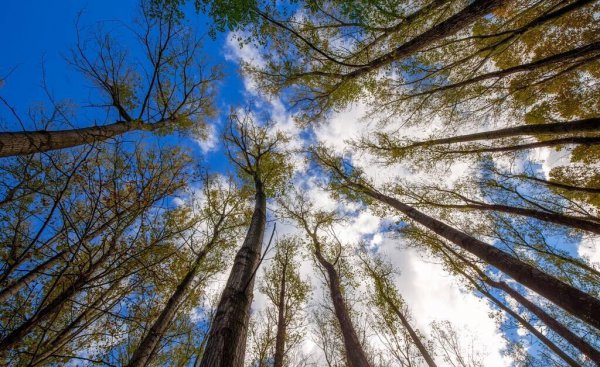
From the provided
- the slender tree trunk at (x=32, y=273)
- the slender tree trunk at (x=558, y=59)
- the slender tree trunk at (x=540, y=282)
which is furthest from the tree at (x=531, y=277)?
the slender tree trunk at (x=32, y=273)

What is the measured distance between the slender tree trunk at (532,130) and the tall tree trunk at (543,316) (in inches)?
179

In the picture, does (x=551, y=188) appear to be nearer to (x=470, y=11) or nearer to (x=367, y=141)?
(x=367, y=141)

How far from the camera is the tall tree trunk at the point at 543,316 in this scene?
6.20 metres

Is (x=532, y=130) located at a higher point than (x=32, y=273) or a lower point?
higher

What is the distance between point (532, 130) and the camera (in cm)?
555

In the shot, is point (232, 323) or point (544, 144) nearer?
point (232, 323)

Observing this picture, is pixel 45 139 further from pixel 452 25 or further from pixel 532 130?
pixel 532 130

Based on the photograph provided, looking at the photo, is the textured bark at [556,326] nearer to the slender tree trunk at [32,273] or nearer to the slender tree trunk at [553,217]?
the slender tree trunk at [553,217]

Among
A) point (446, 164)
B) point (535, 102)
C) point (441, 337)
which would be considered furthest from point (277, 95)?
point (441, 337)

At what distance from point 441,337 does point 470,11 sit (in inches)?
539

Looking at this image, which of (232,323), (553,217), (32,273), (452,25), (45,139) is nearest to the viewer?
(32,273)

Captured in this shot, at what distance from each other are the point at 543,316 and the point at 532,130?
637cm

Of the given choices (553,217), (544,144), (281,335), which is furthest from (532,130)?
(281,335)

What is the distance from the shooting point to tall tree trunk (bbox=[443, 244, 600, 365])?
6.20m
